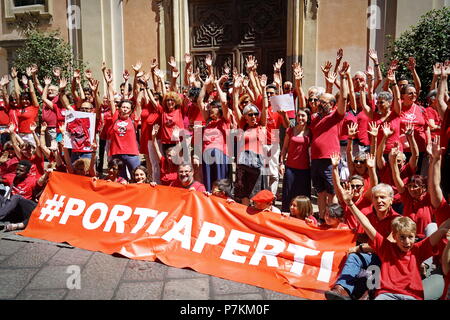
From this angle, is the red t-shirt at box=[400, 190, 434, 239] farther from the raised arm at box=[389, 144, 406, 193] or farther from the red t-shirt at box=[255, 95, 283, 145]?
the red t-shirt at box=[255, 95, 283, 145]

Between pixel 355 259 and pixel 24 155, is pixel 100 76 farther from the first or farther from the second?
pixel 355 259

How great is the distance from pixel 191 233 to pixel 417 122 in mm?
3507

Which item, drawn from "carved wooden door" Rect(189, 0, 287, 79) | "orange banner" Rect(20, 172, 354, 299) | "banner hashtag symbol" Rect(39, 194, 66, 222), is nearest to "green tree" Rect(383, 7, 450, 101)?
"orange banner" Rect(20, 172, 354, 299)

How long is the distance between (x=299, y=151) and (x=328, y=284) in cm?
202

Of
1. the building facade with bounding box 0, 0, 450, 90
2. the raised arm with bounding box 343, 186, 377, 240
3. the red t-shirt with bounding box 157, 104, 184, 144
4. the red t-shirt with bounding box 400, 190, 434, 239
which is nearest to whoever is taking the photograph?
the raised arm with bounding box 343, 186, 377, 240

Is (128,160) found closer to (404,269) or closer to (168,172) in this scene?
(168,172)

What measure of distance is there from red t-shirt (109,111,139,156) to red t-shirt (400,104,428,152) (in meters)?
3.79

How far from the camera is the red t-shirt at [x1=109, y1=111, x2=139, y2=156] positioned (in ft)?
19.9

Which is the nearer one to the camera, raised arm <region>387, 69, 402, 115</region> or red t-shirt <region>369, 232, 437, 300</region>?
red t-shirt <region>369, 232, 437, 300</region>

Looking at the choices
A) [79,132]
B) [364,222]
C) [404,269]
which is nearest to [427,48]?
[364,222]

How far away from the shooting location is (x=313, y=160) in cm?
522

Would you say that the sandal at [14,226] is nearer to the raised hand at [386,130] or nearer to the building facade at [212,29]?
the raised hand at [386,130]

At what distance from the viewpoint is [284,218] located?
13.8 feet
